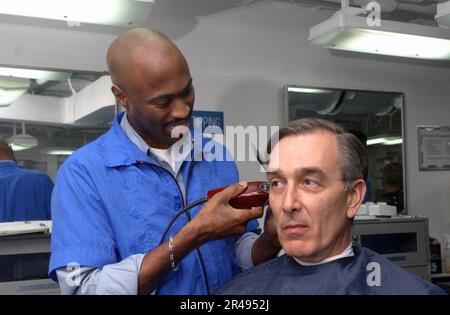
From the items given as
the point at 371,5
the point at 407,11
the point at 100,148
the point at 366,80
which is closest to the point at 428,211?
the point at 366,80

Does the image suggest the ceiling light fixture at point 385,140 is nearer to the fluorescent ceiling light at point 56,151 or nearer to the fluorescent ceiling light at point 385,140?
the fluorescent ceiling light at point 385,140

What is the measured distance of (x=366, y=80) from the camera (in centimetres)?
347

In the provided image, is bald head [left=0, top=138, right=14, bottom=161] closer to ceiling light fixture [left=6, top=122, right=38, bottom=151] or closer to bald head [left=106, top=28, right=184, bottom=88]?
ceiling light fixture [left=6, top=122, right=38, bottom=151]

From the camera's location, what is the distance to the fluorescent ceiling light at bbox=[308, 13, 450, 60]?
2.51 m

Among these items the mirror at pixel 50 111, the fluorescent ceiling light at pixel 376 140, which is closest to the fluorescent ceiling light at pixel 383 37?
the fluorescent ceiling light at pixel 376 140

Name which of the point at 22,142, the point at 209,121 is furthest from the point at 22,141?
the point at 209,121

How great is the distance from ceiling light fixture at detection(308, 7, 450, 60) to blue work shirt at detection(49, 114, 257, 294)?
4.90ft

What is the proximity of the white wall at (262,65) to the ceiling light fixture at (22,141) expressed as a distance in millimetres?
381

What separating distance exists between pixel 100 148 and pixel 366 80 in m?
2.57

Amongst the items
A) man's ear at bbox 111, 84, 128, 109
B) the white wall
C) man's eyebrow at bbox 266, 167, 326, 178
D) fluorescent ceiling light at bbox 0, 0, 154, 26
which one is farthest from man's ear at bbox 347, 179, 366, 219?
the white wall

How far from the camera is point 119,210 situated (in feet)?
4.10

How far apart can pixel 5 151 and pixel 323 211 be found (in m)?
1.84

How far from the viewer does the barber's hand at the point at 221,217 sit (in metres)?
1.13

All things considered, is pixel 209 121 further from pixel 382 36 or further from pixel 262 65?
pixel 382 36
